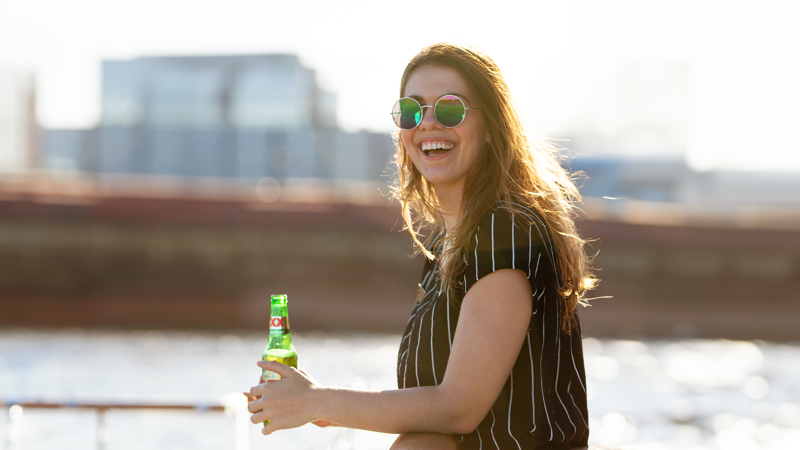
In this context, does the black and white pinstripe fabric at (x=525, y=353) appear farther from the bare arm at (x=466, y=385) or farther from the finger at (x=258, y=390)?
the finger at (x=258, y=390)

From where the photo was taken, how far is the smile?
5.55 feet

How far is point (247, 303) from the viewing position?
18.5 m

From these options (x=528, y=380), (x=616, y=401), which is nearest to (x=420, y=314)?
(x=528, y=380)

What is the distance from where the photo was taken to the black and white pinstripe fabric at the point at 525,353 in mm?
1398

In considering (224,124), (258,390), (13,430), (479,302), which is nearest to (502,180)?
(479,302)

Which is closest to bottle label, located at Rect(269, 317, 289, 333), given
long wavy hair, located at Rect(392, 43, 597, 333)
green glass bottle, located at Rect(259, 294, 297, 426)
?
green glass bottle, located at Rect(259, 294, 297, 426)

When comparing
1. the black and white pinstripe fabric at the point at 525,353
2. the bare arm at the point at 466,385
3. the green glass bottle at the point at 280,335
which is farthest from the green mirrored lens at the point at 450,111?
the green glass bottle at the point at 280,335

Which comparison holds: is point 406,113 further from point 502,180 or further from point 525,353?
point 525,353

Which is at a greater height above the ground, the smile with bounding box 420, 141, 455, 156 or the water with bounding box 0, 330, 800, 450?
the smile with bounding box 420, 141, 455, 156

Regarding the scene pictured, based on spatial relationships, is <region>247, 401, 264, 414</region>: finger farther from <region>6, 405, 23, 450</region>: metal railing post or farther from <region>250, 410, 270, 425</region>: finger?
<region>6, 405, 23, 450</region>: metal railing post

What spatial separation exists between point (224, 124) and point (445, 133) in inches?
1721

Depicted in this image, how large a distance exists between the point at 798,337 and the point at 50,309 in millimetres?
18894

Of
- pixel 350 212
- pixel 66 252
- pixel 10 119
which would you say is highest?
pixel 10 119

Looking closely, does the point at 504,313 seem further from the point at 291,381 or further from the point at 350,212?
the point at 350,212
